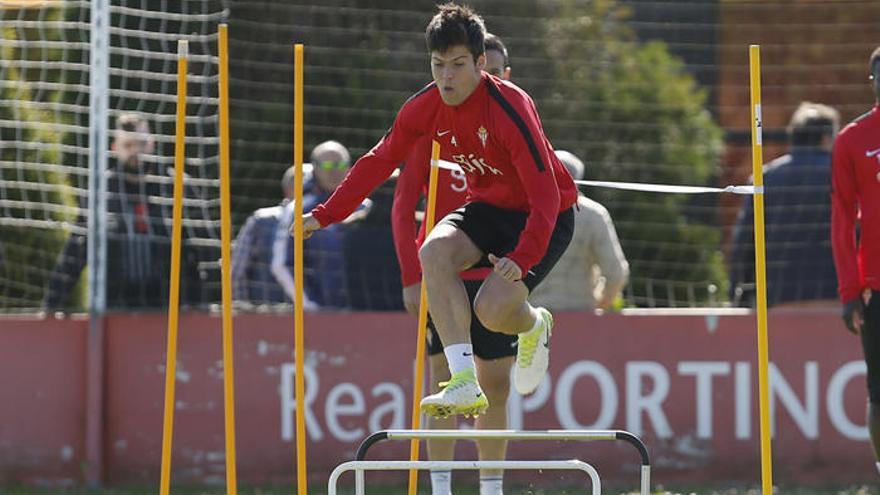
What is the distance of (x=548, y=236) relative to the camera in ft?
18.8

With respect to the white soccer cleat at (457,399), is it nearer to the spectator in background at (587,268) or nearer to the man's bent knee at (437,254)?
the man's bent knee at (437,254)

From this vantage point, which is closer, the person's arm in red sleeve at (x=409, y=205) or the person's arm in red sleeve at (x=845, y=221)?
the person's arm in red sleeve at (x=409, y=205)

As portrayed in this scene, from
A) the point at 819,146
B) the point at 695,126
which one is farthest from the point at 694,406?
the point at 695,126

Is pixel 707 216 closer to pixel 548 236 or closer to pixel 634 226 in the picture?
pixel 634 226

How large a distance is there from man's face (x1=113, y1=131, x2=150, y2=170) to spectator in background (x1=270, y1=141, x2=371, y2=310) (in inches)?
33.4

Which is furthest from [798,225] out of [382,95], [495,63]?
[495,63]

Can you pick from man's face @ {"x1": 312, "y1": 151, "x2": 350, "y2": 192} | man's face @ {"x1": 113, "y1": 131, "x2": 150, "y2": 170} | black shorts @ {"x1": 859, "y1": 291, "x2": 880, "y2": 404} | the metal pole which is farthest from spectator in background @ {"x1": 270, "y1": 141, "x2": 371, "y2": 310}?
black shorts @ {"x1": 859, "y1": 291, "x2": 880, "y2": 404}

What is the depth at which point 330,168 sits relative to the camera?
8891mm

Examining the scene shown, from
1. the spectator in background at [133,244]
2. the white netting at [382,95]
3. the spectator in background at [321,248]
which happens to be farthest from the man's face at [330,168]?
the spectator in background at [133,244]

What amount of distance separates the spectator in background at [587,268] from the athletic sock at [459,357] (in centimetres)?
235

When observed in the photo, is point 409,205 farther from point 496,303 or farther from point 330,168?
point 330,168

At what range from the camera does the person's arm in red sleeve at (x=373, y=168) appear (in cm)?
601

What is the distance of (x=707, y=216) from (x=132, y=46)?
4.46 metres

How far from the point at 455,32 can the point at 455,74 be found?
0.16m
